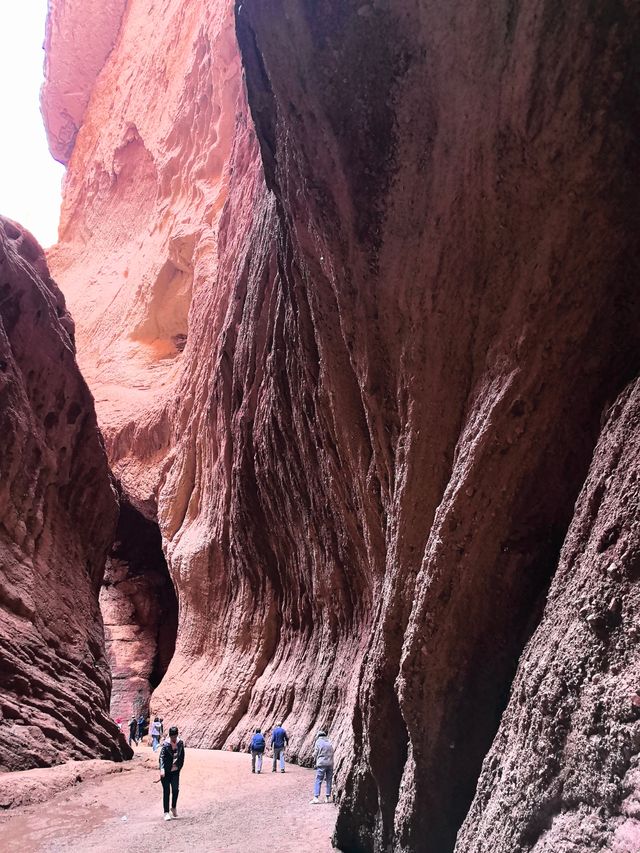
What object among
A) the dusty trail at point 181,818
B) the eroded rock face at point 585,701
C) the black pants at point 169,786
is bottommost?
the dusty trail at point 181,818

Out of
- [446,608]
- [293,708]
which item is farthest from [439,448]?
[293,708]

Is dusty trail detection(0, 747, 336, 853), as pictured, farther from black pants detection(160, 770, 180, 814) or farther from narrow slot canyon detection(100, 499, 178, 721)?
narrow slot canyon detection(100, 499, 178, 721)

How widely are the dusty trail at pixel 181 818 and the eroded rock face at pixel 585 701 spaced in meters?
2.66

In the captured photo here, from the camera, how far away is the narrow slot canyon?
18781 mm

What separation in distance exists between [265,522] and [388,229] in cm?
879

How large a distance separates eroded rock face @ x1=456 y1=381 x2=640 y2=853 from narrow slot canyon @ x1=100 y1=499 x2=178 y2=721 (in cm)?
1783

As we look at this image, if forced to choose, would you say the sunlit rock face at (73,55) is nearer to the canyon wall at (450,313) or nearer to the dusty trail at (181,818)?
the canyon wall at (450,313)

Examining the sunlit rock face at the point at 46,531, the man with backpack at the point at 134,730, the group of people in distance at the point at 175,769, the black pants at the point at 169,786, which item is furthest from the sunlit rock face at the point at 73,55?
the black pants at the point at 169,786

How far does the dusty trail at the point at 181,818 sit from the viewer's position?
16.3ft

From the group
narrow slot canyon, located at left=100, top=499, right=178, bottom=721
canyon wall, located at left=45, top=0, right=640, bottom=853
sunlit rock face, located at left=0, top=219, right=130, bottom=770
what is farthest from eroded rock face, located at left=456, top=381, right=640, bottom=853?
narrow slot canyon, located at left=100, top=499, right=178, bottom=721

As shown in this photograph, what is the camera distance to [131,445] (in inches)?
811

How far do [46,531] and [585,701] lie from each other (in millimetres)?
9291

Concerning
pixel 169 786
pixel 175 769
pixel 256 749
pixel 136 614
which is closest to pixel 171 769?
pixel 175 769

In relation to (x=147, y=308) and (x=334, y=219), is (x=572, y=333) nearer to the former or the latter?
(x=334, y=219)
